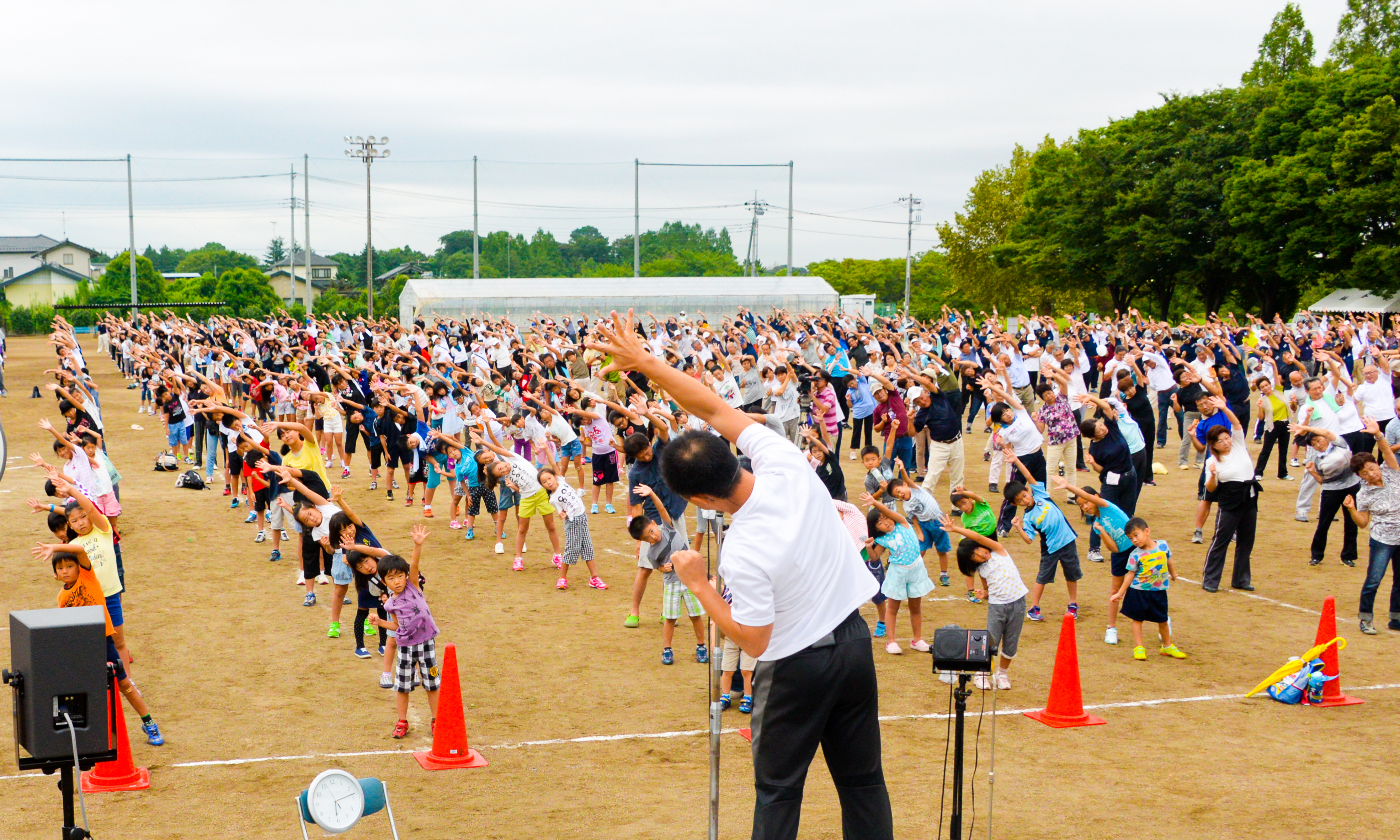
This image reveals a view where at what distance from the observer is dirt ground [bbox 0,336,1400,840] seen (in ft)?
19.5

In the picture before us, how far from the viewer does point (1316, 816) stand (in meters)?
5.90

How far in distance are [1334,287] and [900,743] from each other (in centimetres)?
4556

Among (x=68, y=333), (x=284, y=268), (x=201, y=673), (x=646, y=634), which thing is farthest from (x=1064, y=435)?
(x=284, y=268)

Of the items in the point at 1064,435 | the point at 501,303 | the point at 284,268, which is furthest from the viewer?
the point at 284,268

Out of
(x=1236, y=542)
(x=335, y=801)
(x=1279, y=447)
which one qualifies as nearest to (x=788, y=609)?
(x=335, y=801)

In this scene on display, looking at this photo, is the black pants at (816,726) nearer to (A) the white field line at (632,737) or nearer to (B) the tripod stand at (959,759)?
(B) the tripod stand at (959,759)

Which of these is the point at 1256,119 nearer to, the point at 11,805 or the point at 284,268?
the point at 11,805

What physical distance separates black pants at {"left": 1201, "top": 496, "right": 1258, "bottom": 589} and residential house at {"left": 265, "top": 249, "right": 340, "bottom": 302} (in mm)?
63587

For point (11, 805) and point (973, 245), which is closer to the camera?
point (11, 805)

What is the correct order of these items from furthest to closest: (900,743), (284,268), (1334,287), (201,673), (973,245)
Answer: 1. (284,268)
2. (973,245)
3. (1334,287)
4. (201,673)
5. (900,743)

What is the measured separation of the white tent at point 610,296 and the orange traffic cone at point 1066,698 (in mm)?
40398

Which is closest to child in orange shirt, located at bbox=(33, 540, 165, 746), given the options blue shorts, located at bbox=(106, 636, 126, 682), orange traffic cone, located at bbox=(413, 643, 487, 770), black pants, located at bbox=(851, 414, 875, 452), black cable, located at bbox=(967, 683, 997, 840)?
blue shorts, located at bbox=(106, 636, 126, 682)

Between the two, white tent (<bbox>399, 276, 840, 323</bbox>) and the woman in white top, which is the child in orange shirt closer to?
the woman in white top

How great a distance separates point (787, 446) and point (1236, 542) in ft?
29.9
